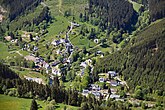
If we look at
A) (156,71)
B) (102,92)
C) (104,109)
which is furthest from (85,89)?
(104,109)

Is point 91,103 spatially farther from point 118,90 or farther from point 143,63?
point 143,63

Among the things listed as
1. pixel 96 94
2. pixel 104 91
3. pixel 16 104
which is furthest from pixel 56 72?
pixel 16 104

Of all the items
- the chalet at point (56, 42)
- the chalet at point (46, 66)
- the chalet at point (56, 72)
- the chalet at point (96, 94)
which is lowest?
the chalet at point (96, 94)

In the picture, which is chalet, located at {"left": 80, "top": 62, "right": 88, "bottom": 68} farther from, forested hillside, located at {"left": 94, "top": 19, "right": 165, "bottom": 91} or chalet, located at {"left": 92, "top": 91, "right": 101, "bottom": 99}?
chalet, located at {"left": 92, "top": 91, "right": 101, "bottom": 99}

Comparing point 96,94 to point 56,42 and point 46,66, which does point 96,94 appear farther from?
point 56,42

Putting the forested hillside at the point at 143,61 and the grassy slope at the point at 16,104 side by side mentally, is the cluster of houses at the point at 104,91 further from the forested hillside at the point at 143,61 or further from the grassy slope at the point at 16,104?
the grassy slope at the point at 16,104

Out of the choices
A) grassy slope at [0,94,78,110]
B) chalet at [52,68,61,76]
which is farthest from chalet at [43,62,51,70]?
grassy slope at [0,94,78,110]

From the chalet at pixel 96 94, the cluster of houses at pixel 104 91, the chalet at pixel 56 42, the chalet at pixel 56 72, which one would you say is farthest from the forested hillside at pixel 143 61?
the chalet at pixel 56 42

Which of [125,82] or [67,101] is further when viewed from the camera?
[125,82]
